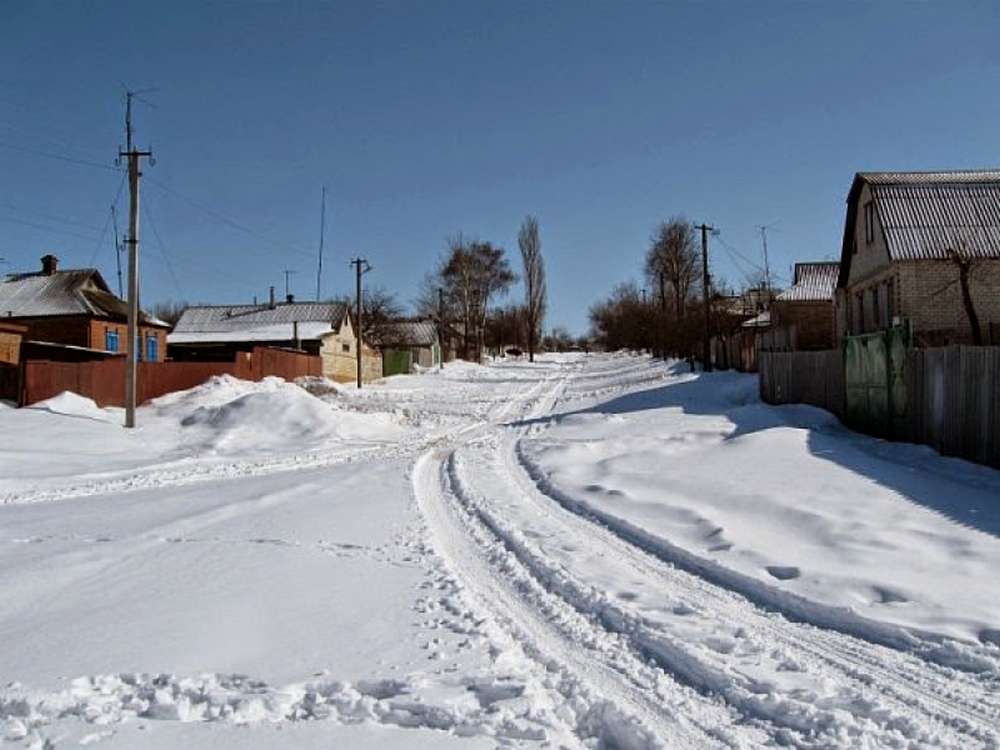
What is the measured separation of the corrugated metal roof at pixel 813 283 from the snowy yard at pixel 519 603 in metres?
30.2

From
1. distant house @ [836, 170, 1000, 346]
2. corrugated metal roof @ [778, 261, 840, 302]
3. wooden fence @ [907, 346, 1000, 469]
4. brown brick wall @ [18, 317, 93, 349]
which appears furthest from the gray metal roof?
wooden fence @ [907, 346, 1000, 469]

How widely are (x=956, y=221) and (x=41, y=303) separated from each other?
3853 centimetres

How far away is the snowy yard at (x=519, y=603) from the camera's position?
4.34 meters

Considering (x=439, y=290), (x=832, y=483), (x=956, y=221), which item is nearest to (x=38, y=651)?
(x=832, y=483)

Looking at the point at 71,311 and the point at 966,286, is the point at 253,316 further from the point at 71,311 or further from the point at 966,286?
the point at 966,286

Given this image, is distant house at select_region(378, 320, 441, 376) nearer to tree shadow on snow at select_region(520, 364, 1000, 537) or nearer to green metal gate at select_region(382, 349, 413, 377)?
green metal gate at select_region(382, 349, 413, 377)

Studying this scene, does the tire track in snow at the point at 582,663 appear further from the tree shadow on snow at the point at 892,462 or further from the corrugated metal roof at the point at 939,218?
the corrugated metal roof at the point at 939,218

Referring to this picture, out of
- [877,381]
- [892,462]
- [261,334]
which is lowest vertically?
[892,462]

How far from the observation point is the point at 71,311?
4125cm

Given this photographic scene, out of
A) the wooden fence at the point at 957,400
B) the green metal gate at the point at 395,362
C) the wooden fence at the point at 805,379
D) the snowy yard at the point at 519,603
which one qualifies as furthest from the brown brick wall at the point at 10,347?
the wooden fence at the point at 957,400

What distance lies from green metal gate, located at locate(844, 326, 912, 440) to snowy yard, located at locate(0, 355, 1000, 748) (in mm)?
650

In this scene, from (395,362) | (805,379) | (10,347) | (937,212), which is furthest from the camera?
(395,362)

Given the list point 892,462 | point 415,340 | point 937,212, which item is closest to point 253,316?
point 415,340

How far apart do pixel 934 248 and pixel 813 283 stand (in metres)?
20.8
